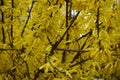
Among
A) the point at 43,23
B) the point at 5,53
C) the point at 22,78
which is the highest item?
the point at 43,23

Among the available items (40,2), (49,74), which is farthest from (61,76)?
(40,2)

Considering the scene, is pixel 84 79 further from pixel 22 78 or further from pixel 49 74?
pixel 22 78

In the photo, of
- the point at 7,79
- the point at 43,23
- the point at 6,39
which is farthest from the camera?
the point at 6,39

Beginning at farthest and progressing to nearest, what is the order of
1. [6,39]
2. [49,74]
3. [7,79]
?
[6,39] < [7,79] < [49,74]

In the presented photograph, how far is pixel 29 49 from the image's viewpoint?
170cm

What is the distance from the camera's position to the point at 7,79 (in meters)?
1.89

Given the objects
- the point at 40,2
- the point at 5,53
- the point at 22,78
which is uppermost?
the point at 40,2

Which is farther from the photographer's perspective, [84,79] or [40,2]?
[84,79]

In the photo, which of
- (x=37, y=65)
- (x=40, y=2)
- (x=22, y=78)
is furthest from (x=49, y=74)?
(x=40, y=2)

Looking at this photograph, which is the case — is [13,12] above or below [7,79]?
above

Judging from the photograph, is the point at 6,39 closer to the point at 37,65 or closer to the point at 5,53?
the point at 5,53

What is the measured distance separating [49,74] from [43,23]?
350mm

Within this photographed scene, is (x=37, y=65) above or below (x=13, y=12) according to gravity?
below

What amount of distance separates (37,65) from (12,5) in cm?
42
